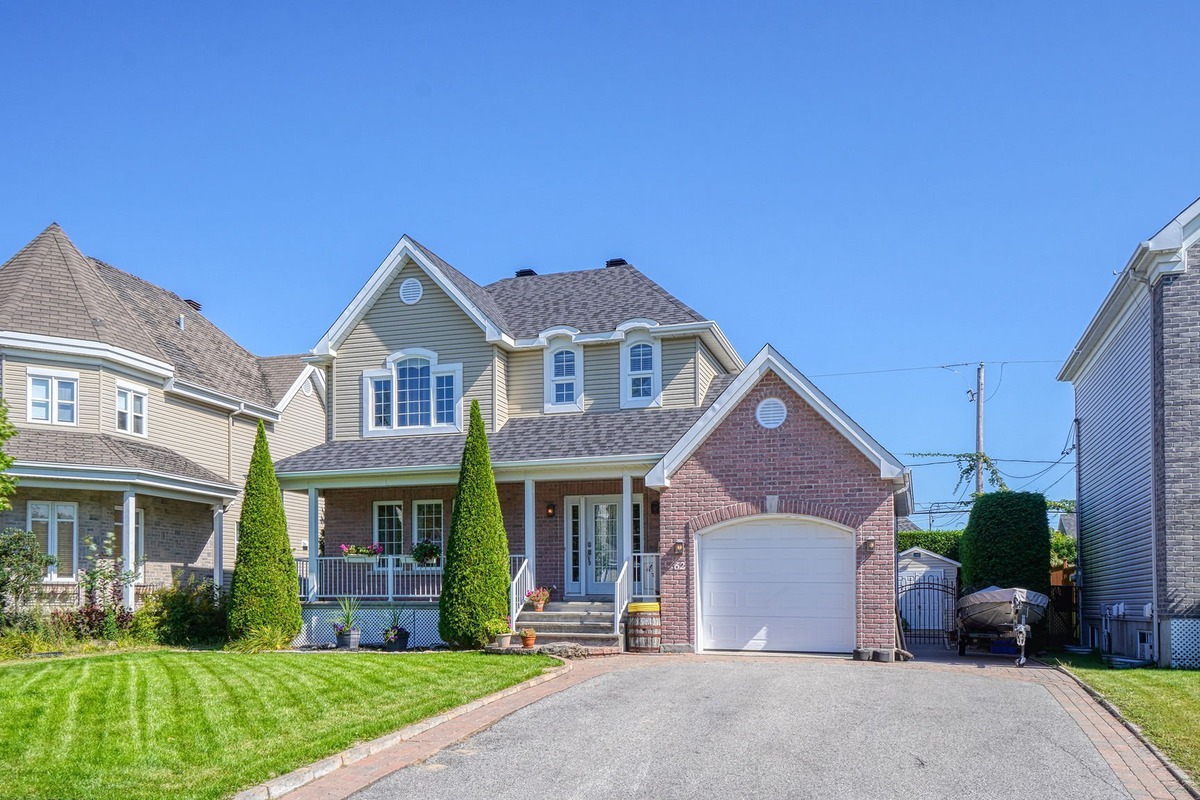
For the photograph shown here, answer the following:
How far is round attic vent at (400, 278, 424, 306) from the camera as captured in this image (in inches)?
972

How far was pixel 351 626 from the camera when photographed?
2156 cm

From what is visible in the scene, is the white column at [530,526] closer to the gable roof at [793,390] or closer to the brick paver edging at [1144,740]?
the gable roof at [793,390]

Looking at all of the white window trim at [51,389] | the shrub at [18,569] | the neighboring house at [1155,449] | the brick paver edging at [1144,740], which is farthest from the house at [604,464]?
the shrub at [18,569]

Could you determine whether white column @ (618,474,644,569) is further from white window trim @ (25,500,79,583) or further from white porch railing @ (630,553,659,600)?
white window trim @ (25,500,79,583)

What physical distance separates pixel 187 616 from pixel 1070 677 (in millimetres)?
16834

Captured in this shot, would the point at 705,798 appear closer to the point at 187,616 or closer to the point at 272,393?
the point at 187,616

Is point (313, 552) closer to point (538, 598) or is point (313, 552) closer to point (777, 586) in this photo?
point (538, 598)

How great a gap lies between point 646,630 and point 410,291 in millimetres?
9718

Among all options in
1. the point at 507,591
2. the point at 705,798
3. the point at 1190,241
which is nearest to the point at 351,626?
the point at 507,591

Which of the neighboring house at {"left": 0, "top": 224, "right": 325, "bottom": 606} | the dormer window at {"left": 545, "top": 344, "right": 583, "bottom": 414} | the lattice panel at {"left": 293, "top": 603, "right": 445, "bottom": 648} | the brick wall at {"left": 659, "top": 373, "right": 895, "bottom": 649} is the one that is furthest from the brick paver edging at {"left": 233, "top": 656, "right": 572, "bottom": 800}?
the neighboring house at {"left": 0, "top": 224, "right": 325, "bottom": 606}

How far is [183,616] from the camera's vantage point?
2273 centimetres

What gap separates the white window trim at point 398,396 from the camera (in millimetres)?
24312

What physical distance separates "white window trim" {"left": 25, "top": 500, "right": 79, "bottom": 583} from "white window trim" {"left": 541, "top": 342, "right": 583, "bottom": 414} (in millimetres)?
10176

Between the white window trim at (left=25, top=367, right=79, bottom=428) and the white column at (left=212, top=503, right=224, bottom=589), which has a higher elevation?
the white window trim at (left=25, top=367, right=79, bottom=428)
